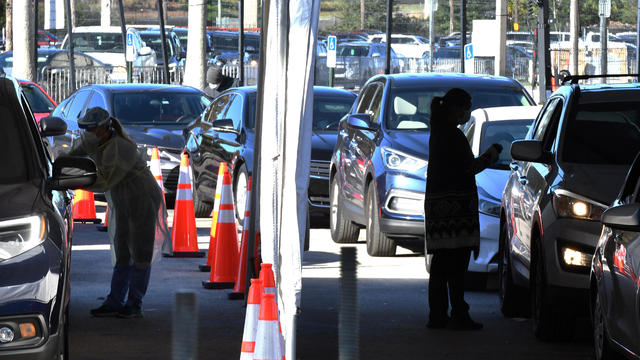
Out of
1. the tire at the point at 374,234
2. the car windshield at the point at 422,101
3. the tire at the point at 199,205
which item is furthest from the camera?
the tire at the point at 199,205

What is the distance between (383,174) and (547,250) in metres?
4.77

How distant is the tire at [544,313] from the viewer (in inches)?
344

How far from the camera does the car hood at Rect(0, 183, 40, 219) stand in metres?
6.45

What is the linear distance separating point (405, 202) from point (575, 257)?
4.71 meters

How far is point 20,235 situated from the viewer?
6.32 metres

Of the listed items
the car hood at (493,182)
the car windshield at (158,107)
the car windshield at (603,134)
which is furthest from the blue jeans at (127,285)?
the car windshield at (158,107)

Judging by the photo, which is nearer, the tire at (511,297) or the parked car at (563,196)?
the parked car at (563,196)

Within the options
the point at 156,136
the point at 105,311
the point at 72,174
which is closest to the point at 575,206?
the point at 72,174

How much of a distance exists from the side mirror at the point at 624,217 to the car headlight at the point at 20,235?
8.81 ft

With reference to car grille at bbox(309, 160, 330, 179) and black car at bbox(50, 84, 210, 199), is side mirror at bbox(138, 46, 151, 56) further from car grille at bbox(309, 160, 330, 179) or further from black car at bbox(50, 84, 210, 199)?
car grille at bbox(309, 160, 330, 179)

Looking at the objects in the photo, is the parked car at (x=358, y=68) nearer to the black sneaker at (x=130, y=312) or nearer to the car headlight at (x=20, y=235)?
the black sneaker at (x=130, y=312)

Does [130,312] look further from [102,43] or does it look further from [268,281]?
[102,43]

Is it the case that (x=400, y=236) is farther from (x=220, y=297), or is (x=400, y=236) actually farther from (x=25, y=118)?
(x=25, y=118)

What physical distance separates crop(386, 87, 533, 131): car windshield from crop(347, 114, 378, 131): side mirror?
22cm
